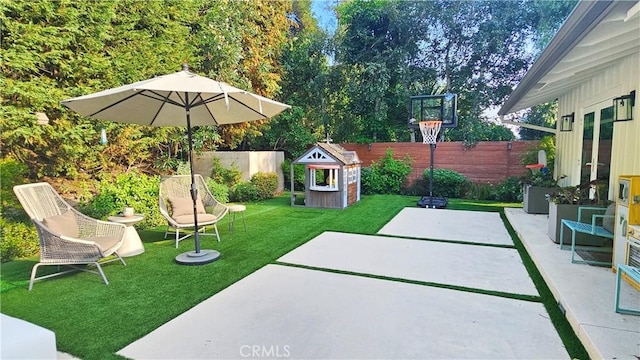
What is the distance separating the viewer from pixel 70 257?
3.73m

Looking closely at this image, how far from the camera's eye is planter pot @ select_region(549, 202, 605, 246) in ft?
14.4

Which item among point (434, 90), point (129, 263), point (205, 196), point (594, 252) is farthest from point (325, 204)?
point (434, 90)

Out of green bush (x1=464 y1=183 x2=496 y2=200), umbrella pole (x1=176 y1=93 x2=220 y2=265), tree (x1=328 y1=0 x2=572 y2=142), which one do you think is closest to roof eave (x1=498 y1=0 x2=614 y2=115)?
umbrella pole (x1=176 y1=93 x2=220 y2=265)

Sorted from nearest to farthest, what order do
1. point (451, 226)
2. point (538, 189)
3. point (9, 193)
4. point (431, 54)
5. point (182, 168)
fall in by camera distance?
point (9, 193)
point (451, 226)
point (538, 189)
point (182, 168)
point (431, 54)

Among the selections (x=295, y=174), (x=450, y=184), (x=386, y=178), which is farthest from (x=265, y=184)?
(x=450, y=184)

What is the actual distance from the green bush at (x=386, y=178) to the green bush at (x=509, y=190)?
2.81m

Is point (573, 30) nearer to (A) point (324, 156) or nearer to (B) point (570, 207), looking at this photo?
(B) point (570, 207)

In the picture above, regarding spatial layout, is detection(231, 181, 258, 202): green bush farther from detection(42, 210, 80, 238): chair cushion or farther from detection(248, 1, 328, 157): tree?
detection(42, 210, 80, 238): chair cushion

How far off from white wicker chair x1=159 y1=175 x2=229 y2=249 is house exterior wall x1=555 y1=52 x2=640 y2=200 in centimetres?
556

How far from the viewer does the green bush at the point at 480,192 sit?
33.6 ft

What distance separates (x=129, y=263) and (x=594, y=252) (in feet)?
19.2

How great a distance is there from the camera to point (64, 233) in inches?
159

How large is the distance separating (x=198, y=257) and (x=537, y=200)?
21.5 ft

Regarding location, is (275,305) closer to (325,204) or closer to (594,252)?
(594,252)
